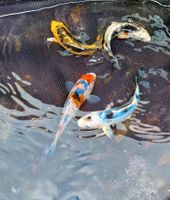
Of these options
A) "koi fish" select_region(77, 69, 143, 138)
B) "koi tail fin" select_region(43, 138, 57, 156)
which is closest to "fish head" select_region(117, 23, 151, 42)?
"koi fish" select_region(77, 69, 143, 138)

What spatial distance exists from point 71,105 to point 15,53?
2.14 ft

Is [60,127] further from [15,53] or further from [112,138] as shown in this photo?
[15,53]

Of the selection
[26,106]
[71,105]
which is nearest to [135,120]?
[71,105]

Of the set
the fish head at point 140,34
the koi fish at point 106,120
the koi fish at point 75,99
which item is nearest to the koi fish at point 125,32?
the fish head at point 140,34

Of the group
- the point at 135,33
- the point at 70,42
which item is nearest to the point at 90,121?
the point at 70,42

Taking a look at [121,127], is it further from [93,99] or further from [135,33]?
[135,33]

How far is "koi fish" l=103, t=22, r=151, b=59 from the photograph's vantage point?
3605 mm

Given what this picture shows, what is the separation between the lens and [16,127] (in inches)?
125

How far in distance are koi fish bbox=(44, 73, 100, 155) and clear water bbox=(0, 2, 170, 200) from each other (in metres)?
0.04

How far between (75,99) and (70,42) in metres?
0.55

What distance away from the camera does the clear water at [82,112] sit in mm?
2957

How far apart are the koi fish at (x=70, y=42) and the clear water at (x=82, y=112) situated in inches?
2.0

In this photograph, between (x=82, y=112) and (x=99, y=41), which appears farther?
(x=99, y=41)

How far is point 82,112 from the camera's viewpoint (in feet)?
10.6
